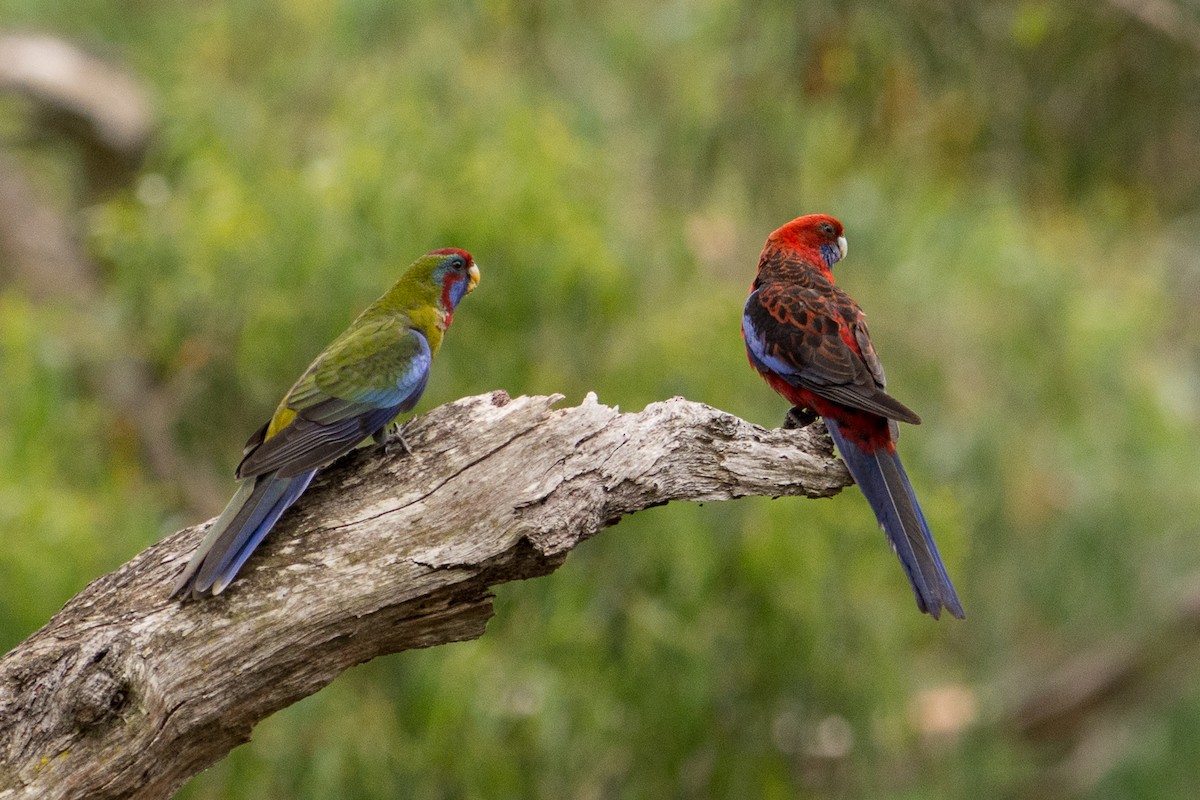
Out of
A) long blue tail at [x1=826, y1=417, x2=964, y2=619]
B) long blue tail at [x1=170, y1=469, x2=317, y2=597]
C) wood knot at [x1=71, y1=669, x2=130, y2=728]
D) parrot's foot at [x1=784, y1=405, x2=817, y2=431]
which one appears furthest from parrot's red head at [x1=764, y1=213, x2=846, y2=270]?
wood knot at [x1=71, y1=669, x2=130, y2=728]

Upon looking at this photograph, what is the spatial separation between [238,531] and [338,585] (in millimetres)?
265

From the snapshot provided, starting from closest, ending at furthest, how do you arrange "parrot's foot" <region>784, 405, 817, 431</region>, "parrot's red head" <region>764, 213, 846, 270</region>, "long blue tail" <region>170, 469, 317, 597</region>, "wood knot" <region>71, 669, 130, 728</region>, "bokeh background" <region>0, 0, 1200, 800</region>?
1. "wood knot" <region>71, 669, 130, 728</region>
2. "long blue tail" <region>170, 469, 317, 597</region>
3. "parrot's foot" <region>784, 405, 817, 431</region>
4. "parrot's red head" <region>764, 213, 846, 270</region>
5. "bokeh background" <region>0, 0, 1200, 800</region>

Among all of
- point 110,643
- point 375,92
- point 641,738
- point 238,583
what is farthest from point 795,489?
point 375,92

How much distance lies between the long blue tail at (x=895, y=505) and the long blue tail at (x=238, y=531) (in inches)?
57.3

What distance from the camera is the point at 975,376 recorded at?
8.55 m

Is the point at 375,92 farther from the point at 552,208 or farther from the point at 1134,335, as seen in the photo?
the point at 1134,335

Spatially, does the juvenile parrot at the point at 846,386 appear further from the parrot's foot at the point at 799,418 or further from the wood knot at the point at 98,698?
the wood knot at the point at 98,698

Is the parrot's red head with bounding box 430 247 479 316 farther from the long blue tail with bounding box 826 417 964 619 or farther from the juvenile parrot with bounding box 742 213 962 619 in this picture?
the long blue tail with bounding box 826 417 964 619

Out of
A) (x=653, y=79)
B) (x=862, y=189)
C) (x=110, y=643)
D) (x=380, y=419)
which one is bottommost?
(x=110, y=643)

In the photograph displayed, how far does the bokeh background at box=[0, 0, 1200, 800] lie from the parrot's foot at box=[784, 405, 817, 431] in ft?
7.64

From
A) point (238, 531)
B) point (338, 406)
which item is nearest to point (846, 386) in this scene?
point (338, 406)

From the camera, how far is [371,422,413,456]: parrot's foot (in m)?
3.58

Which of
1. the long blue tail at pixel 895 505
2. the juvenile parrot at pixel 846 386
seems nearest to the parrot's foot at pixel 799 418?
the juvenile parrot at pixel 846 386

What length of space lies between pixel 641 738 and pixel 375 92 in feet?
11.8
